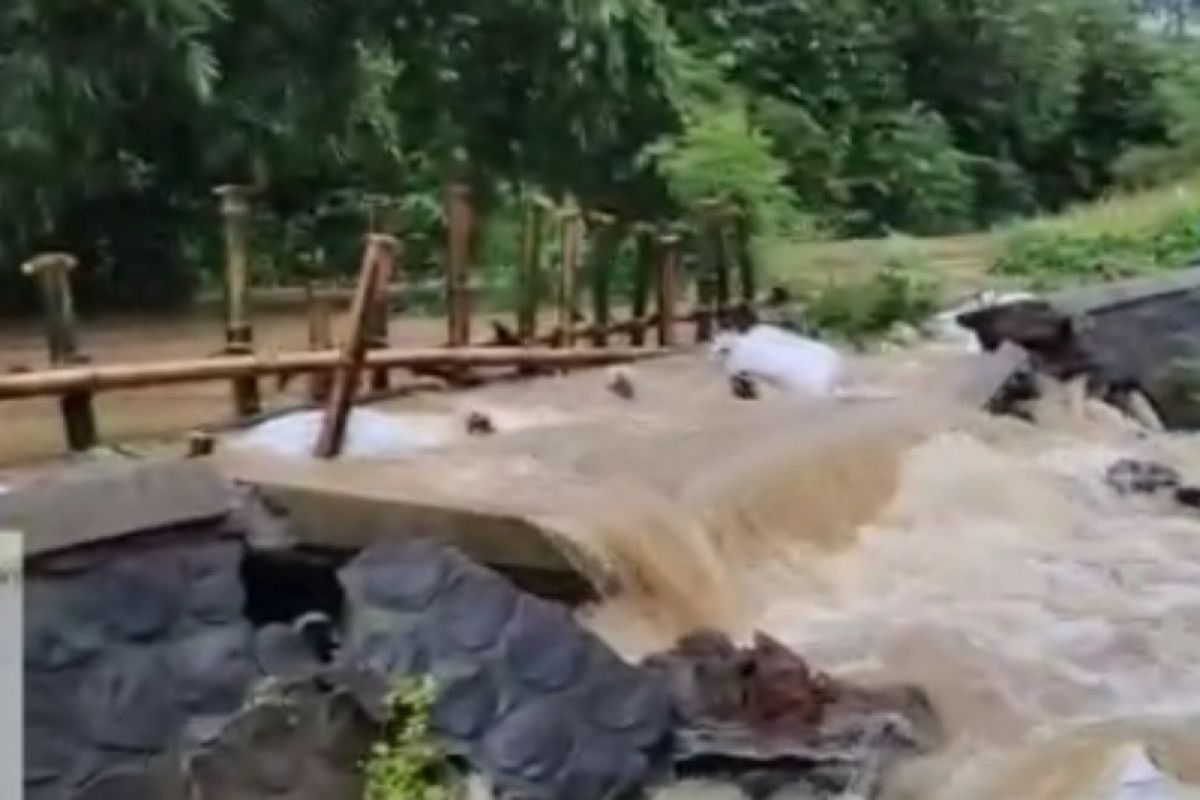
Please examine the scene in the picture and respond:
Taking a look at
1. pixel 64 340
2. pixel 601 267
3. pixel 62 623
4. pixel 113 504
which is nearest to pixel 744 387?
pixel 601 267

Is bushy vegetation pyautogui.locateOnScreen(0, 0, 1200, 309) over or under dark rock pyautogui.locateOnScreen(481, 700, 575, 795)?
over

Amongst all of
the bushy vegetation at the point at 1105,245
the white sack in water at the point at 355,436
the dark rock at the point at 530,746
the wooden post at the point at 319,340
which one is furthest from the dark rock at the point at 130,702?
the bushy vegetation at the point at 1105,245

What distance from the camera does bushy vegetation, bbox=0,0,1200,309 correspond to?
891 cm

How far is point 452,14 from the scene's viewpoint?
32.3 feet

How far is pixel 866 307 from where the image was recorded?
994 cm

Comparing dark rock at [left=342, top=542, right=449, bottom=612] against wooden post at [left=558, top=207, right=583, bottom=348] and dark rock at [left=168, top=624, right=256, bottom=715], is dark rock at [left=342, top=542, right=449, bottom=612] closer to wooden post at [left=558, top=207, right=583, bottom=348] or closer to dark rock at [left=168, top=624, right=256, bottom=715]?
dark rock at [left=168, top=624, right=256, bottom=715]

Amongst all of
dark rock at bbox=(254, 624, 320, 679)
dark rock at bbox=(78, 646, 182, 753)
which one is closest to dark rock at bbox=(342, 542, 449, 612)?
dark rock at bbox=(254, 624, 320, 679)

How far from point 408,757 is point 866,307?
5.93 metres

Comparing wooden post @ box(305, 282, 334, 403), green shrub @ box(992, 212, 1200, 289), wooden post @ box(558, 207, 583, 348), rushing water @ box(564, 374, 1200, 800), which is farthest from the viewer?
green shrub @ box(992, 212, 1200, 289)

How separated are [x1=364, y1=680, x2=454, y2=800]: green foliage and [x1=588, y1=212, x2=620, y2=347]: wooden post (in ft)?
13.7

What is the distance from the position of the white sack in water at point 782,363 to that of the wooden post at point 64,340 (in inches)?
98.8

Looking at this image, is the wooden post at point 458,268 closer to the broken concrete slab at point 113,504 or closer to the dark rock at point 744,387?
the dark rock at point 744,387

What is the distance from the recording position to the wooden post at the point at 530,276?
8.30 meters

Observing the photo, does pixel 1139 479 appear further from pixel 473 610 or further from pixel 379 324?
pixel 473 610
